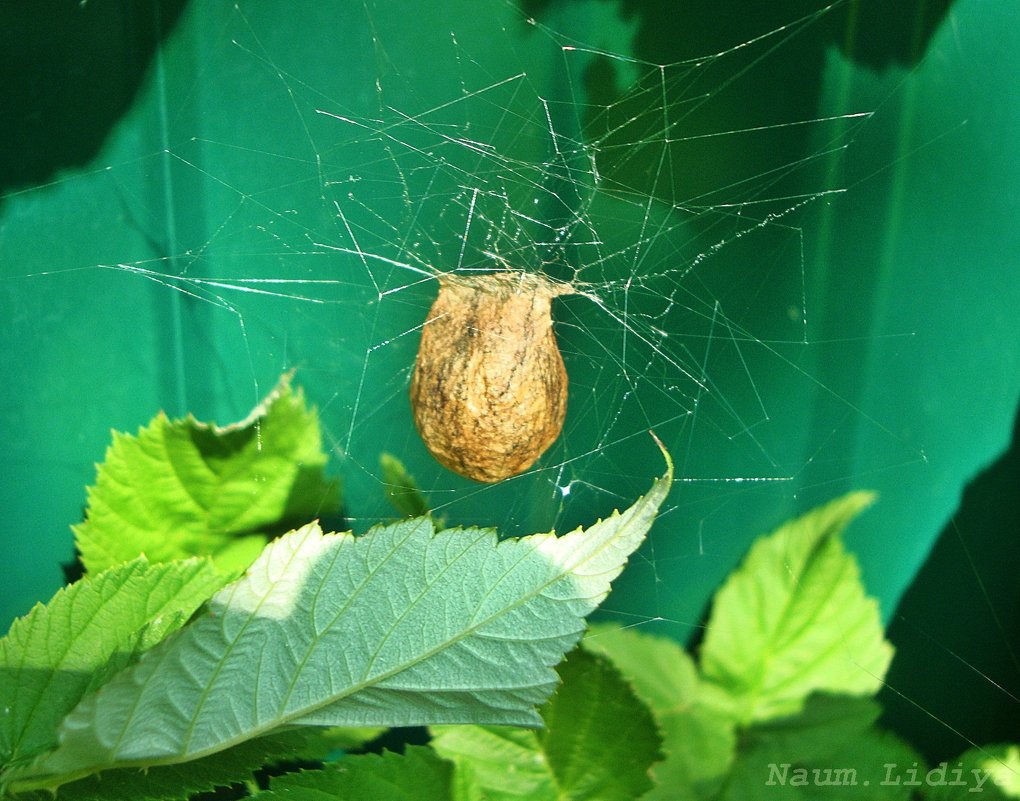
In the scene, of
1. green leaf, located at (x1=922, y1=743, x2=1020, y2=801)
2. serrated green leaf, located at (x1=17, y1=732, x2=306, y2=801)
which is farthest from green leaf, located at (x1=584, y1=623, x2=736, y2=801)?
serrated green leaf, located at (x1=17, y1=732, x2=306, y2=801)

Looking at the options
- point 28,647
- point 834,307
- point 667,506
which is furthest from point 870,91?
point 28,647

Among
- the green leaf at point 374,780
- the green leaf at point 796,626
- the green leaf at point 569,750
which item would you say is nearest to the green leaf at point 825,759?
the green leaf at point 796,626

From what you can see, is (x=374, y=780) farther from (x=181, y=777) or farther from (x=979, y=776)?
(x=979, y=776)

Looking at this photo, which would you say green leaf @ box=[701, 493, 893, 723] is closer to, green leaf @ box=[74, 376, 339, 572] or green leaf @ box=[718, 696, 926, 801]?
green leaf @ box=[718, 696, 926, 801]

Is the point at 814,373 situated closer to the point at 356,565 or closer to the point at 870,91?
the point at 870,91

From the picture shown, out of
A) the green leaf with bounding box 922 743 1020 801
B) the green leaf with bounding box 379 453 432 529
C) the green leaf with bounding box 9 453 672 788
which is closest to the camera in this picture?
the green leaf with bounding box 9 453 672 788
